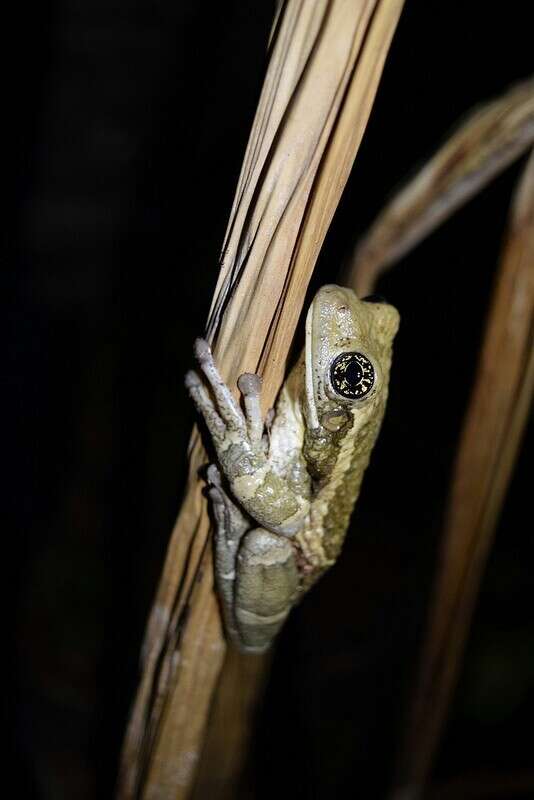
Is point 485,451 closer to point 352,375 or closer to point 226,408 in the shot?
point 352,375

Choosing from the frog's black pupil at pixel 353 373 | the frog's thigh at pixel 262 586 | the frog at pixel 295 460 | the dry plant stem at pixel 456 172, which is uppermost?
the dry plant stem at pixel 456 172

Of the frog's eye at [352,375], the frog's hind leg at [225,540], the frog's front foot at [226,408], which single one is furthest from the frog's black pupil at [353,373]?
the frog's hind leg at [225,540]

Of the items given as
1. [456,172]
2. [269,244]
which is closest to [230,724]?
[269,244]

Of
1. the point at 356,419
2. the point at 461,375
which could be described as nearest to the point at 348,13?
the point at 356,419

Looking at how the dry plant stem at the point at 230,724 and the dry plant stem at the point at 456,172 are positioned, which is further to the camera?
the dry plant stem at the point at 230,724

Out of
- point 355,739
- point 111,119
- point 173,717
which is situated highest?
point 111,119

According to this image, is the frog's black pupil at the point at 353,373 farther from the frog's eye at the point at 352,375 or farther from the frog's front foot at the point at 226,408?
the frog's front foot at the point at 226,408

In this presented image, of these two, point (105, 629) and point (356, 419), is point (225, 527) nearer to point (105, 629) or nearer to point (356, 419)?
point (356, 419)
